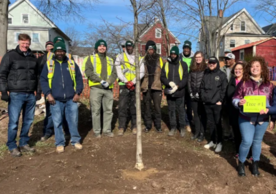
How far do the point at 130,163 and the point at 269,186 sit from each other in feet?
7.04

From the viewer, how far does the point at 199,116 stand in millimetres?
5789

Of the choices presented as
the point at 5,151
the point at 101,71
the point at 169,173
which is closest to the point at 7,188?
the point at 5,151

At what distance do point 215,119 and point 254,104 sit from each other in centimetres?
161

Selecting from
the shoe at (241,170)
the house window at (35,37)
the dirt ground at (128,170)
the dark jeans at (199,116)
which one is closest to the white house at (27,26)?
the house window at (35,37)

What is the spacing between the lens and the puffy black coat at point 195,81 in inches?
217

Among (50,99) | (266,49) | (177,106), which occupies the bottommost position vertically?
(177,106)

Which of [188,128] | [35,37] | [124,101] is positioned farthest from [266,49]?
[124,101]

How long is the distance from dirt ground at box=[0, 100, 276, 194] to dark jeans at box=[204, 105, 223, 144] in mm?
350

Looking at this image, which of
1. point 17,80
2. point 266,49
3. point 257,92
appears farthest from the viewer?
point 266,49

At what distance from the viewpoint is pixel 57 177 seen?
12.2 ft

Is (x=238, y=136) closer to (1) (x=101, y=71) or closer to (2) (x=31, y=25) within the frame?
(1) (x=101, y=71)

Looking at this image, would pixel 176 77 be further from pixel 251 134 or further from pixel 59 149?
pixel 59 149

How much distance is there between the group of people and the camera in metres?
3.81

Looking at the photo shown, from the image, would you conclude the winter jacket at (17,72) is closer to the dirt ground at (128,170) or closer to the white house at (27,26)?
the dirt ground at (128,170)
